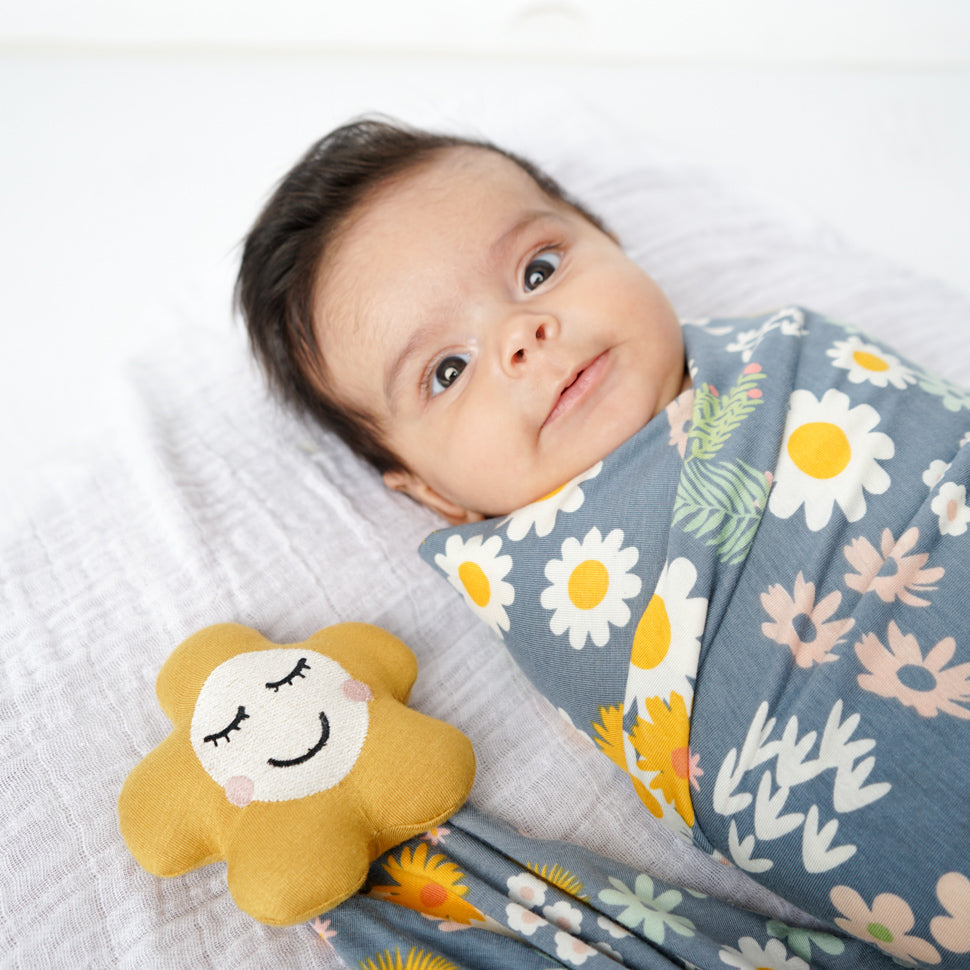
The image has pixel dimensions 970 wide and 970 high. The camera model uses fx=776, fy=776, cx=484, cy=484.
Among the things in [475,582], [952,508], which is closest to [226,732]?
[475,582]

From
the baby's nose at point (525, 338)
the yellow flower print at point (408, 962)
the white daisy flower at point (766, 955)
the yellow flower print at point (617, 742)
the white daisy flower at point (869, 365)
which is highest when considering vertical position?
the baby's nose at point (525, 338)

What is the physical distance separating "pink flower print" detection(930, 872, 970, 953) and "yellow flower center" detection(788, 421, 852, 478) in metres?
0.40

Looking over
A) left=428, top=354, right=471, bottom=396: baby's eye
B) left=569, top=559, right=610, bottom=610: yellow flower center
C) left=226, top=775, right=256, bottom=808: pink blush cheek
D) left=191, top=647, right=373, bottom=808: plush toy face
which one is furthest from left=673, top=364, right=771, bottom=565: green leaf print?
left=226, top=775, right=256, bottom=808: pink blush cheek

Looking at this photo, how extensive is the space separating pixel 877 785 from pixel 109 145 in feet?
6.39

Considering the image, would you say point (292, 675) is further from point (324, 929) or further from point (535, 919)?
point (535, 919)

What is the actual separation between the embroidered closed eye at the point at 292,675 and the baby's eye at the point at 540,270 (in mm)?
576

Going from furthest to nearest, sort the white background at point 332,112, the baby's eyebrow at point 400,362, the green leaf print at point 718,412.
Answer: the white background at point 332,112
the baby's eyebrow at point 400,362
the green leaf print at point 718,412

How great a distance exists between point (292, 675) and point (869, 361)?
0.81 metres

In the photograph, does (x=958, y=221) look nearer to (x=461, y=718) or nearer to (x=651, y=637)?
(x=651, y=637)

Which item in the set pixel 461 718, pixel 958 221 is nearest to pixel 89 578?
pixel 461 718

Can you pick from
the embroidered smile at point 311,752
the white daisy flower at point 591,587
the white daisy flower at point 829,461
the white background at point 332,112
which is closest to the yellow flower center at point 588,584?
the white daisy flower at point 591,587

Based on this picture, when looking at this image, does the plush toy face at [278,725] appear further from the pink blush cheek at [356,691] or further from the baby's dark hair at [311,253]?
the baby's dark hair at [311,253]

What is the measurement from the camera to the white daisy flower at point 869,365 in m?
0.97

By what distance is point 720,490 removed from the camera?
34.2 inches
